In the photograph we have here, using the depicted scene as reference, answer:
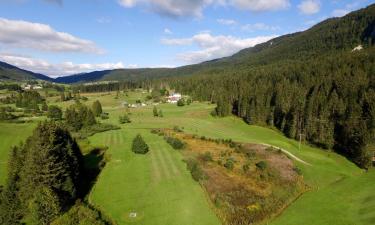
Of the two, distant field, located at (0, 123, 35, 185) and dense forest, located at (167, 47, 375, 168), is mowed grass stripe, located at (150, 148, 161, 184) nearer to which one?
distant field, located at (0, 123, 35, 185)

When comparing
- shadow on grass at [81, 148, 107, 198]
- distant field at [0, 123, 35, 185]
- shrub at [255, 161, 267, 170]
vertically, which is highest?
shrub at [255, 161, 267, 170]

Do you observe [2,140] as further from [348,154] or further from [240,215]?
[348,154]

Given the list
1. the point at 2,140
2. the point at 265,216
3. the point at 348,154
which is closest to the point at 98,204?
the point at 265,216

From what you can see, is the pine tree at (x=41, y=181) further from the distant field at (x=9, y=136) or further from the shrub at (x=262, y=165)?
the shrub at (x=262, y=165)

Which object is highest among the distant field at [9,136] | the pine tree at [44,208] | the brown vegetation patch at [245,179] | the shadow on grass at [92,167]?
the pine tree at [44,208]

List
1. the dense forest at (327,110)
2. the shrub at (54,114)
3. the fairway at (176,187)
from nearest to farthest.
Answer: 1. the fairway at (176,187)
2. the dense forest at (327,110)
3. the shrub at (54,114)

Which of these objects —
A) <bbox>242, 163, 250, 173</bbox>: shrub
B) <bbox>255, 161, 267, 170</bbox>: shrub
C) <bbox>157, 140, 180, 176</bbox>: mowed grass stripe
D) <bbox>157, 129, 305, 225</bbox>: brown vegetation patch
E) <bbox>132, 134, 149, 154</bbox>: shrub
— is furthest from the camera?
<bbox>132, 134, 149, 154</bbox>: shrub

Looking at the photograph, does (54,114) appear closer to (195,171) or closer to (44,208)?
(195,171)

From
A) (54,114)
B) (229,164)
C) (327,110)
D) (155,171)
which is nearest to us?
(155,171)

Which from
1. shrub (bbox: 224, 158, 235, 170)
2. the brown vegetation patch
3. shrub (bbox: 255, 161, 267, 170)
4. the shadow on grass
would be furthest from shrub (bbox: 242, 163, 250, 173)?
the shadow on grass

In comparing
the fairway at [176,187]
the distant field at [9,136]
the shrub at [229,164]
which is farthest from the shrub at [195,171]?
the distant field at [9,136]

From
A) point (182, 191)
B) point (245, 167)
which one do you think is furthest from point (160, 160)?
point (245, 167)
